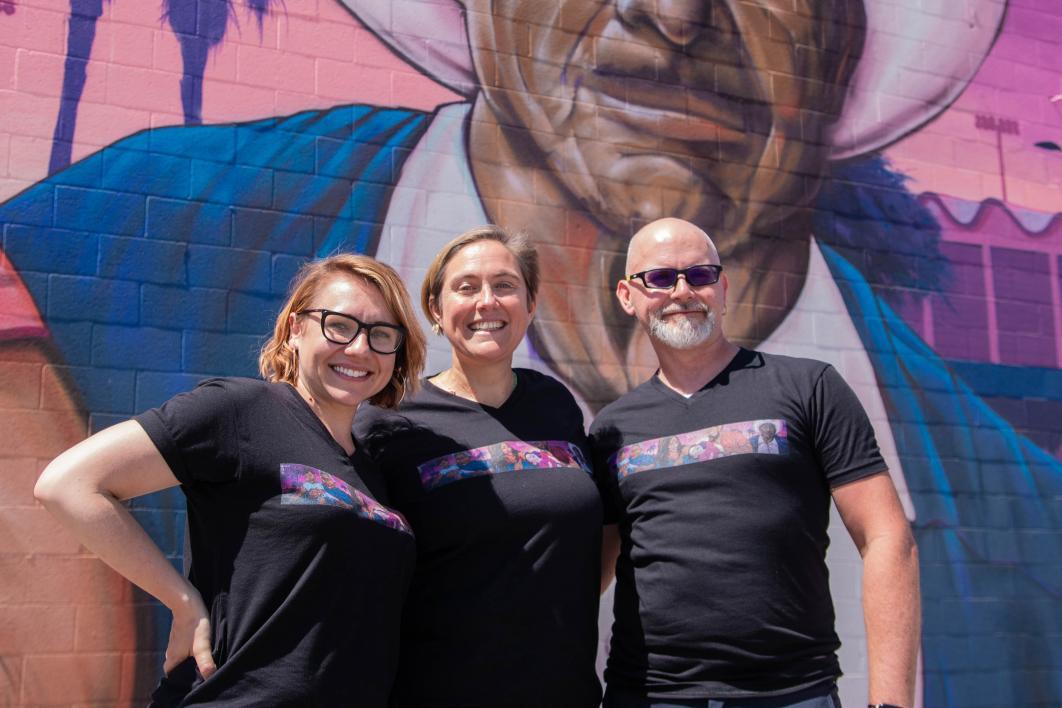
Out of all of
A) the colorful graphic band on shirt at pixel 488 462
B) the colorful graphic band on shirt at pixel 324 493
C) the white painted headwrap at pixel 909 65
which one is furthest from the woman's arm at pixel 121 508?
the white painted headwrap at pixel 909 65

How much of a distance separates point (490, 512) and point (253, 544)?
1.84 feet

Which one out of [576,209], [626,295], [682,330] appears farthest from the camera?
[576,209]

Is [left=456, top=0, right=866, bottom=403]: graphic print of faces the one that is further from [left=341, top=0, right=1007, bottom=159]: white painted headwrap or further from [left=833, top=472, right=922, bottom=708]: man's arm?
[left=833, top=472, right=922, bottom=708]: man's arm

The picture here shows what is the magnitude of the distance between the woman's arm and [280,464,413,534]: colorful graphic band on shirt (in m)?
0.21

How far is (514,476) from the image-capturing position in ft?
7.52

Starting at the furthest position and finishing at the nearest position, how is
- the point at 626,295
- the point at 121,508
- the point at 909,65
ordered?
1. the point at 909,65
2. the point at 626,295
3. the point at 121,508

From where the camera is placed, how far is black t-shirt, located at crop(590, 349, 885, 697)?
2.16 meters

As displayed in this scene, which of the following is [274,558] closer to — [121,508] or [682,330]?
[121,508]

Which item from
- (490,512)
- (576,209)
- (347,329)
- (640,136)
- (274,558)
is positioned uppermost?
(640,136)

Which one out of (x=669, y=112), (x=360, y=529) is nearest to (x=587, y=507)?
(x=360, y=529)

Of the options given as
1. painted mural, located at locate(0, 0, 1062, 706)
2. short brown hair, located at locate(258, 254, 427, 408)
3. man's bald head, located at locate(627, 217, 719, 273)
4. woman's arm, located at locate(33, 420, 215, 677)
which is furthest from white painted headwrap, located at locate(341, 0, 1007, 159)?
woman's arm, located at locate(33, 420, 215, 677)

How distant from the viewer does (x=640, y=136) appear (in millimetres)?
4086

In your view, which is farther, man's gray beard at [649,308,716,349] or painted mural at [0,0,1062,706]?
painted mural at [0,0,1062,706]

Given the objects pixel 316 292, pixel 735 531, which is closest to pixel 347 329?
pixel 316 292
